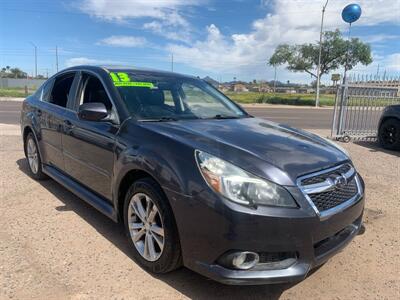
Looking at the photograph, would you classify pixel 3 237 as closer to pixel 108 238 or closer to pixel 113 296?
pixel 108 238

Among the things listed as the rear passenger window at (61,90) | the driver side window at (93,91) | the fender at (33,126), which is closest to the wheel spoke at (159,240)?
the driver side window at (93,91)

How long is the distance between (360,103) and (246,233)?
9.64 m

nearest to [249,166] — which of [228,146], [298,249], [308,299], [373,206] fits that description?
[228,146]

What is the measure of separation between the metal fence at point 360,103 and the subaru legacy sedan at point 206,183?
24.1 feet

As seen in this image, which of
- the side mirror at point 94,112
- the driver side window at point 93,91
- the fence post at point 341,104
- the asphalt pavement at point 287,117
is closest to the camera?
the side mirror at point 94,112

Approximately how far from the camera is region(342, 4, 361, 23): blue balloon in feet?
50.6

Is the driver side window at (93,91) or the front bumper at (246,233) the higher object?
the driver side window at (93,91)

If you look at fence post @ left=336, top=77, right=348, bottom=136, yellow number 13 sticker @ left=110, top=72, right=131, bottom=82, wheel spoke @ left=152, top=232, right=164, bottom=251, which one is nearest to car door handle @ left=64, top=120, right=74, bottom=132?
yellow number 13 sticker @ left=110, top=72, right=131, bottom=82

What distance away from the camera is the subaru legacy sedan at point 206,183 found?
8.31ft

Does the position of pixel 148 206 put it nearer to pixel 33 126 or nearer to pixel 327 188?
pixel 327 188

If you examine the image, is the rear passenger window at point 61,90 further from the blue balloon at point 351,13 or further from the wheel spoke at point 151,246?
the blue balloon at point 351,13

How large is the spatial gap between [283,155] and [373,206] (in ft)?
9.14

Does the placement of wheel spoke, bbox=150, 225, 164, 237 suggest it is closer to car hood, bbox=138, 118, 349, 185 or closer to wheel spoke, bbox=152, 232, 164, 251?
wheel spoke, bbox=152, 232, 164, 251

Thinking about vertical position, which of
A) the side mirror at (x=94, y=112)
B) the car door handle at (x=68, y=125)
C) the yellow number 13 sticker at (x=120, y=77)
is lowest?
the car door handle at (x=68, y=125)
